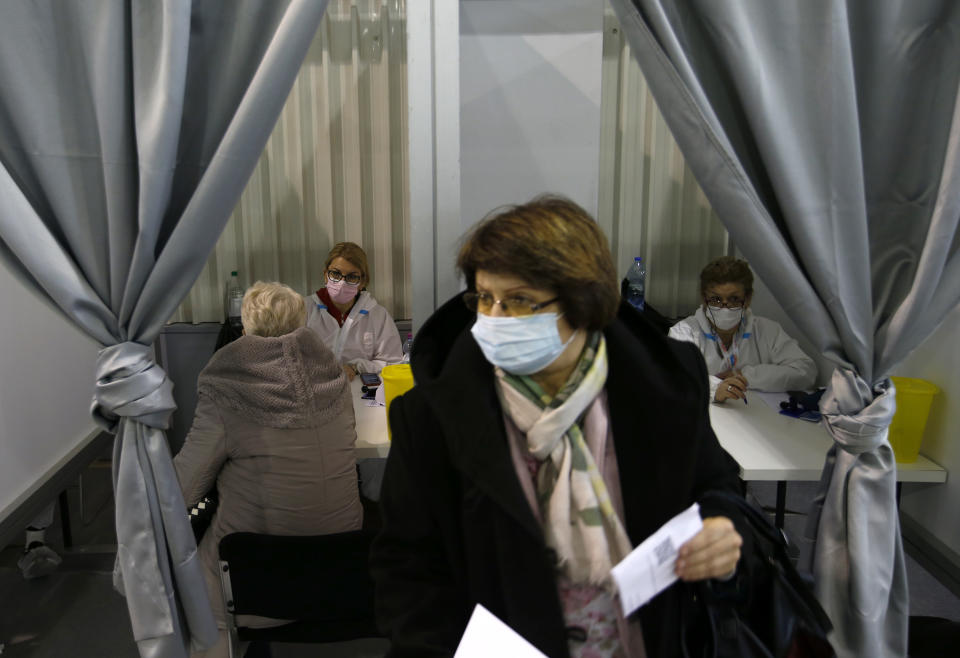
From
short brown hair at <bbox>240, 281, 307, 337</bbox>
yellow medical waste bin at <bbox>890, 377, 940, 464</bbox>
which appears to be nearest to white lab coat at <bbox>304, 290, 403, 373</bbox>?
short brown hair at <bbox>240, 281, 307, 337</bbox>

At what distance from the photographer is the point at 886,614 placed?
5.46 ft

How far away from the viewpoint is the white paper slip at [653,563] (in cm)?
105

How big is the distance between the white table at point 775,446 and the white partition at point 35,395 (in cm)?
238

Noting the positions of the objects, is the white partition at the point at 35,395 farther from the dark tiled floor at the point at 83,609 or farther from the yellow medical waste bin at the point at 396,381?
the yellow medical waste bin at the point at 396,381

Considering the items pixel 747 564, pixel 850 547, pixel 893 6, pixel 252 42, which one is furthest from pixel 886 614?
pixel 252 42

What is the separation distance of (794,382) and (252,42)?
239cm

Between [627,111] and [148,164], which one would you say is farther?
[627,111]

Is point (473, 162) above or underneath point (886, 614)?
above

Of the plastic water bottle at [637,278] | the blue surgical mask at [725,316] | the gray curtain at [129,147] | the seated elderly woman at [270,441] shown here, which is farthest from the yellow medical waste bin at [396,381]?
the plastic water bottle at [637,278]

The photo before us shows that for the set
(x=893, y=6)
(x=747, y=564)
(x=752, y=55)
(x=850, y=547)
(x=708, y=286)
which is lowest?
(x=850, y=547)

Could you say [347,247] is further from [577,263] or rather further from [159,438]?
[577,263]

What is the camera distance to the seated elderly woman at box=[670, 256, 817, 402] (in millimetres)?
2841

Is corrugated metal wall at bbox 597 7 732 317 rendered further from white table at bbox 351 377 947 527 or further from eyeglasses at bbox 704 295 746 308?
white table at bbox 351 377 947 527

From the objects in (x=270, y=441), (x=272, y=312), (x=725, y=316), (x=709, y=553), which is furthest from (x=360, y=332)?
(x=709, y=553)
